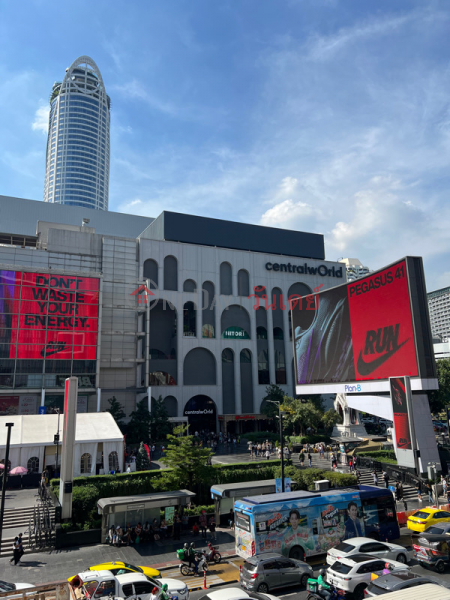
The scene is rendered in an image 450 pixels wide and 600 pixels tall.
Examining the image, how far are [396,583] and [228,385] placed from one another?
189ft

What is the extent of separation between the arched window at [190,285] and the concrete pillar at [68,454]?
4195 centimetres

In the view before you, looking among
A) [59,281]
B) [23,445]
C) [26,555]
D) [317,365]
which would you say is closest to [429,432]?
[317,365]

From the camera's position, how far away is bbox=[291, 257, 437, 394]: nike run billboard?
3759 centimetres

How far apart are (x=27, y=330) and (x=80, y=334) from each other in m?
5.84

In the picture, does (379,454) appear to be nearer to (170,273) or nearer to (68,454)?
(68,454)

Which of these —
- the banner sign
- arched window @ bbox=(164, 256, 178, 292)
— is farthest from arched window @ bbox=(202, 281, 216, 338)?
the banner sign

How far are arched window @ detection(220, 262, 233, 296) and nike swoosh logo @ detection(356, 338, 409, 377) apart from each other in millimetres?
32147

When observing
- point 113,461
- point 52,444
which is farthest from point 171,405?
point 52,444

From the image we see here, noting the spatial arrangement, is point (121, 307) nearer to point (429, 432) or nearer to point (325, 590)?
point (429, 432)

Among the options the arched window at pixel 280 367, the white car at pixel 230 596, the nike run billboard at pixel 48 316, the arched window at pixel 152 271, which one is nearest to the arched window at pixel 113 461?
the nike run billboard at pixel 48 316

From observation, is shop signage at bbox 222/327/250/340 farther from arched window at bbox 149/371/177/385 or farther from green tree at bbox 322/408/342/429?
green tree at bbox 322/408/342/429

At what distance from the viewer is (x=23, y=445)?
3422cm

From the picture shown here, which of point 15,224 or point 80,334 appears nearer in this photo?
point 80,334

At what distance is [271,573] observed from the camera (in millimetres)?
16500
